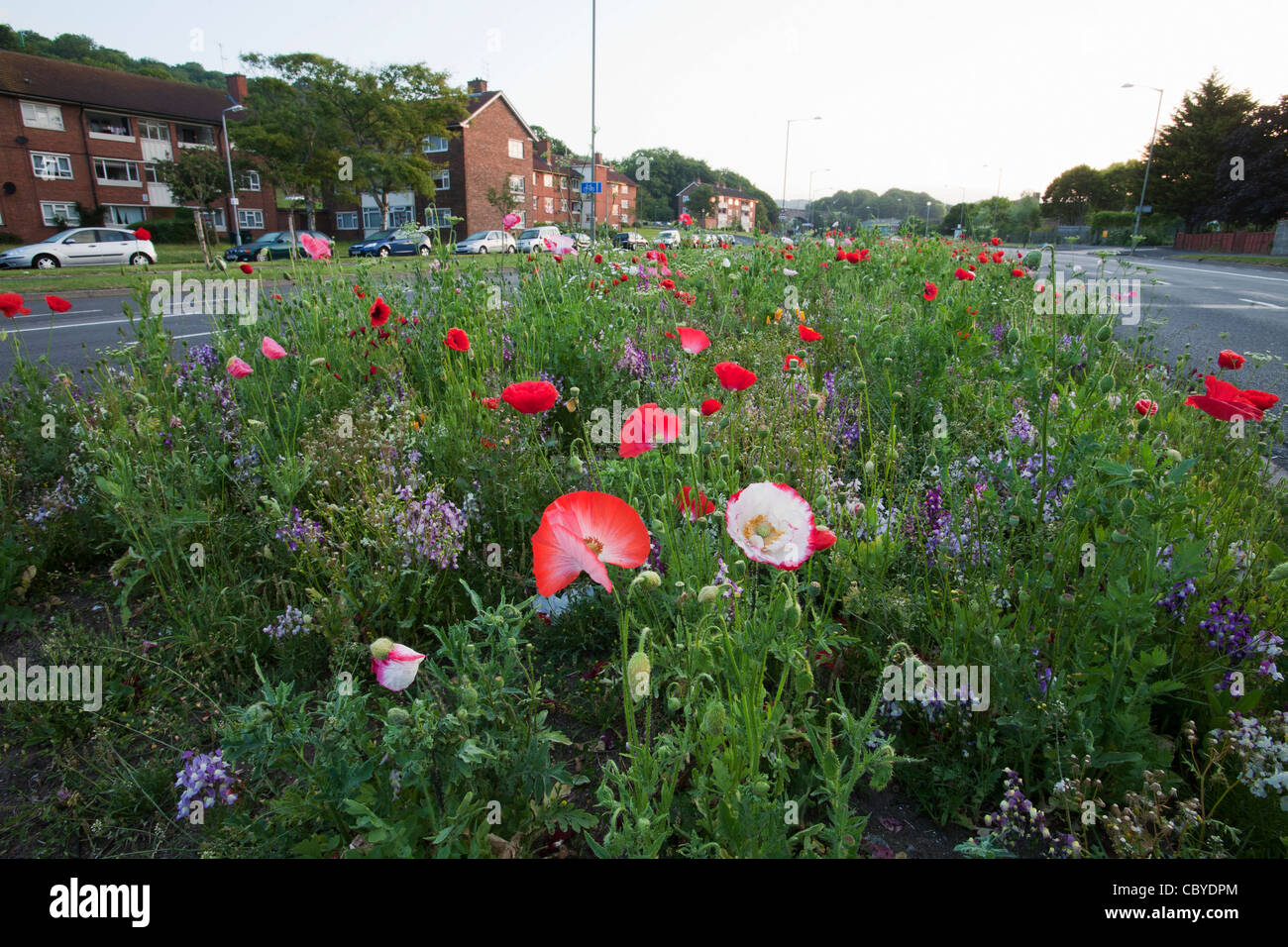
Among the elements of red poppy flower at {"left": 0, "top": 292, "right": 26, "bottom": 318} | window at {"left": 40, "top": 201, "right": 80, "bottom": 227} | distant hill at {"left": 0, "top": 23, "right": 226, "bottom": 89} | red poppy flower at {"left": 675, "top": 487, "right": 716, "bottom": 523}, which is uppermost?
distant hill at {"left": 0, "top": 23, "right": 226, "bottom": 89}

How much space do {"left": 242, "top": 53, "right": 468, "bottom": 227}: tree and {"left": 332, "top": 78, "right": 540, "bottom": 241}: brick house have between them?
307 inches

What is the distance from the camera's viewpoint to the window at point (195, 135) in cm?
4112

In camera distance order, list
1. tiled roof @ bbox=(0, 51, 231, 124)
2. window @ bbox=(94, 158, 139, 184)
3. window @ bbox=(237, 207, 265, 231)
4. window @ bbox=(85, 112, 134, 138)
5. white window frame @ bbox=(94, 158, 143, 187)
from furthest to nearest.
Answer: window @ bbox=(237, 207, 265, 231) → window @ bbox=(94, 158, 139, 184) → white window frame @ bbox=(94, 158, 143, 187) → window @ bbox=(85, 112, 134, 138) → tiled roof @ bbox=(0, 51, 231, 124)

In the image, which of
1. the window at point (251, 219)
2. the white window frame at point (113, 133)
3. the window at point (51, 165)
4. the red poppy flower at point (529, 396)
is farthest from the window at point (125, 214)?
the red poppy flower at point (529, 396)

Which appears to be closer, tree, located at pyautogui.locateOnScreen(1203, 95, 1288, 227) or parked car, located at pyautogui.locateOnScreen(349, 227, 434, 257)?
parked car, located at pyautogui.locateOnScreen(349, 227, 434, 257)

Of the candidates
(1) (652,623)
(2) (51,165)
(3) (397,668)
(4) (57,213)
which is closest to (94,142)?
(2) (51,165)

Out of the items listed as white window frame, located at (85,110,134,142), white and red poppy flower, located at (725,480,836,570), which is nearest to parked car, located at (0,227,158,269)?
white window frame, located at (85,110,134,142)

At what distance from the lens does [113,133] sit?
125 ft

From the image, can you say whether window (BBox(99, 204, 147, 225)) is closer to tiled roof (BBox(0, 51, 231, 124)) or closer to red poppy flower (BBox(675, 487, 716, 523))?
tiled roof (BBox(0, 51, 231, 124))

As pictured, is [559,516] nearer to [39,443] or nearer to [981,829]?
[981,829]

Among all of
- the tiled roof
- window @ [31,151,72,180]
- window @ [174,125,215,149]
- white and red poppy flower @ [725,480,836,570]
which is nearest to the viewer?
white and red poppy flower @ [725,480,836,570]

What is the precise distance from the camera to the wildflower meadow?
4.13 feet

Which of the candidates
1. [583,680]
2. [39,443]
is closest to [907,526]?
[583,680]

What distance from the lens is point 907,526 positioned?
7.43 ft
